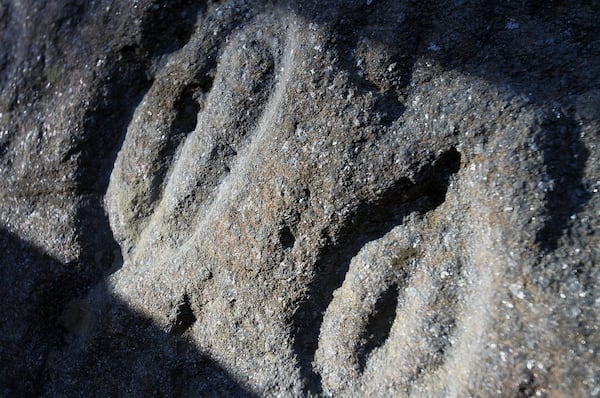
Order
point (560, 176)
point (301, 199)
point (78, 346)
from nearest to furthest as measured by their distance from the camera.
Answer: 1. point (560, 176)
2. point (301, 199)
3. point (78, 346)

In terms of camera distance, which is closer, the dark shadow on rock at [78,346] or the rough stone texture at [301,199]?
the rough stone texture at [301,199]

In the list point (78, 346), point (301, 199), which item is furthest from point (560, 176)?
point (78, 346)

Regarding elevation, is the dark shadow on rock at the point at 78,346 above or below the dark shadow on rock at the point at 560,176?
below

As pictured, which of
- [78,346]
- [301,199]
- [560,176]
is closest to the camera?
[560,176]

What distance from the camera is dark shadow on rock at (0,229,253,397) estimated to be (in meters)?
1.16

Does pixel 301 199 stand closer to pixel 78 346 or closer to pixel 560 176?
pixel 560 176

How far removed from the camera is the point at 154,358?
46.6 inches

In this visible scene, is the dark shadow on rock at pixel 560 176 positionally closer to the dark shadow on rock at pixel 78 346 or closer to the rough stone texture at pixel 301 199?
the rough stone texture at pixel 301 199

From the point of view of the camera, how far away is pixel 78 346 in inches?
50.7

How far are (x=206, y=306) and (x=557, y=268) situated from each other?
23.7 inches

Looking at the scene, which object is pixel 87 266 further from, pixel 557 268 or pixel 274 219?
pixel 557 268

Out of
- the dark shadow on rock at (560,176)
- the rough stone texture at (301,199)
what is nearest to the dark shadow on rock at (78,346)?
the rough stone texture at (301,199)

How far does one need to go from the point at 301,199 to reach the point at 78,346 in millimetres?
591

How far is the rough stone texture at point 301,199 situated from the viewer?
874mm
